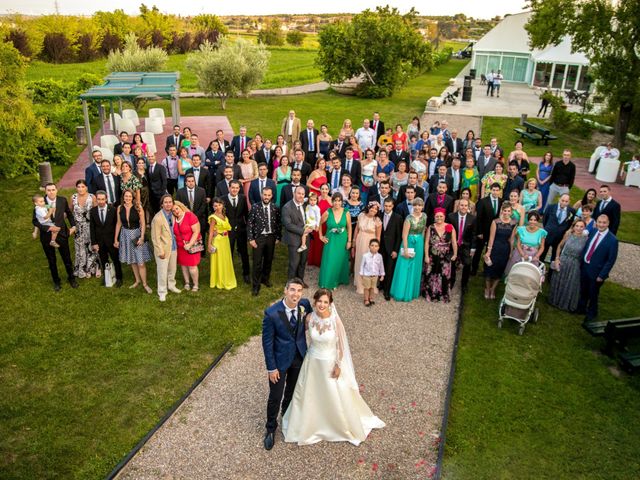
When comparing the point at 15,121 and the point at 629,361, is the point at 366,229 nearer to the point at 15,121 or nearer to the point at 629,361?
the point at 629,361

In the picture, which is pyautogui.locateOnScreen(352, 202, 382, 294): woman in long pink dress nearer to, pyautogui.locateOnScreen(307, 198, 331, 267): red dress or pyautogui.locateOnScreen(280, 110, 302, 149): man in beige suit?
pyautogui.locateOnScreen(307, 198, 331, 267): red dress

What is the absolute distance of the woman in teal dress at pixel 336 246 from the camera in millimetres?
9125

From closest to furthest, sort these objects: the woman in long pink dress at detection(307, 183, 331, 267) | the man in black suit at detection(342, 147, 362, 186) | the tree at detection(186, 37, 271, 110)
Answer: the woman in long pink dress at detection(307, 183, 331, 267) → the man in black suit at detection(342, 147, 362, 186) → the tree at detection(186, 37, 271, 110)

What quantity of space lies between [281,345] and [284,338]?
86 millimetres

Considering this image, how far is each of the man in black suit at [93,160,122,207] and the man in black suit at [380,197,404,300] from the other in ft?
16.8

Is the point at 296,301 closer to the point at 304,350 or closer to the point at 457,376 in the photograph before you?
the point at 304,350

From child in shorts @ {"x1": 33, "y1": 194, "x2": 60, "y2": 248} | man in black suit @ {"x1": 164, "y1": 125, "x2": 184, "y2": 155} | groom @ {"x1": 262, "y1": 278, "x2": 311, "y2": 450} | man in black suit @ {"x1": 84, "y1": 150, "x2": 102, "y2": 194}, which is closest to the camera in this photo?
groom @ {"x1": 262, "y1": 278, "x2": 311, "y2": 450}

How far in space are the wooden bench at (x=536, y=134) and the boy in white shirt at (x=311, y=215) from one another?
16104mm

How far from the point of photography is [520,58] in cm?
4359

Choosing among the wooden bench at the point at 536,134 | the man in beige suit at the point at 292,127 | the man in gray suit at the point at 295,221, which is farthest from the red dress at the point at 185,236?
the wooden bench at the point at 536,134

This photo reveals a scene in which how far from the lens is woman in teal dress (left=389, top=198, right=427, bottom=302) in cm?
884

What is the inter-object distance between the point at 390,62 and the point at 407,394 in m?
29.3

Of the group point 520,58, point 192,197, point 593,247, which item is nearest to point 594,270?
point 593,247

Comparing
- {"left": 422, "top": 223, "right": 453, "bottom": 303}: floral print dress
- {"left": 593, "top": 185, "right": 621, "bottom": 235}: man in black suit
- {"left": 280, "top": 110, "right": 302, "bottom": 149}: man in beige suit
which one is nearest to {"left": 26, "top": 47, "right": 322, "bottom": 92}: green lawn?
{"left": 280, "top": 110, "right": 302, "bottom": 149}: man in beige suit
